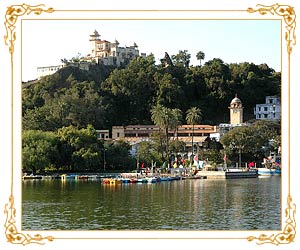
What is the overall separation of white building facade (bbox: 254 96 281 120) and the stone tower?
7.69 ft

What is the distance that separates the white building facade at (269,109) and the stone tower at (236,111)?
234 centimetres

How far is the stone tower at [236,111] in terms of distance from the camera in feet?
154

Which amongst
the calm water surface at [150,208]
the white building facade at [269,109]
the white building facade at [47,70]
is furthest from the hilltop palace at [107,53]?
the calm water surface at [150,208]

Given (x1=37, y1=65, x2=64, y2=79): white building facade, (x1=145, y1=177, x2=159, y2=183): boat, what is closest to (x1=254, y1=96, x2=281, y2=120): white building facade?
(x1=37, y1=65, x2=64, y2=79): white building facade

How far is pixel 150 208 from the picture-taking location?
16516 millimetres

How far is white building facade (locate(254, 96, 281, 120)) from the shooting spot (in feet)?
157

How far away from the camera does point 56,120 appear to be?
40562 millimetres

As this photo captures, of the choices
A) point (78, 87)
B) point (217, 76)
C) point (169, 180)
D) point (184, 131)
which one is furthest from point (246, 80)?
point (169, 180)

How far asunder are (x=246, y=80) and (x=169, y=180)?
75.2 ft

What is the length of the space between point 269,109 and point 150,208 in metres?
33.3

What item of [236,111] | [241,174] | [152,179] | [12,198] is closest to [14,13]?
[12,198]
